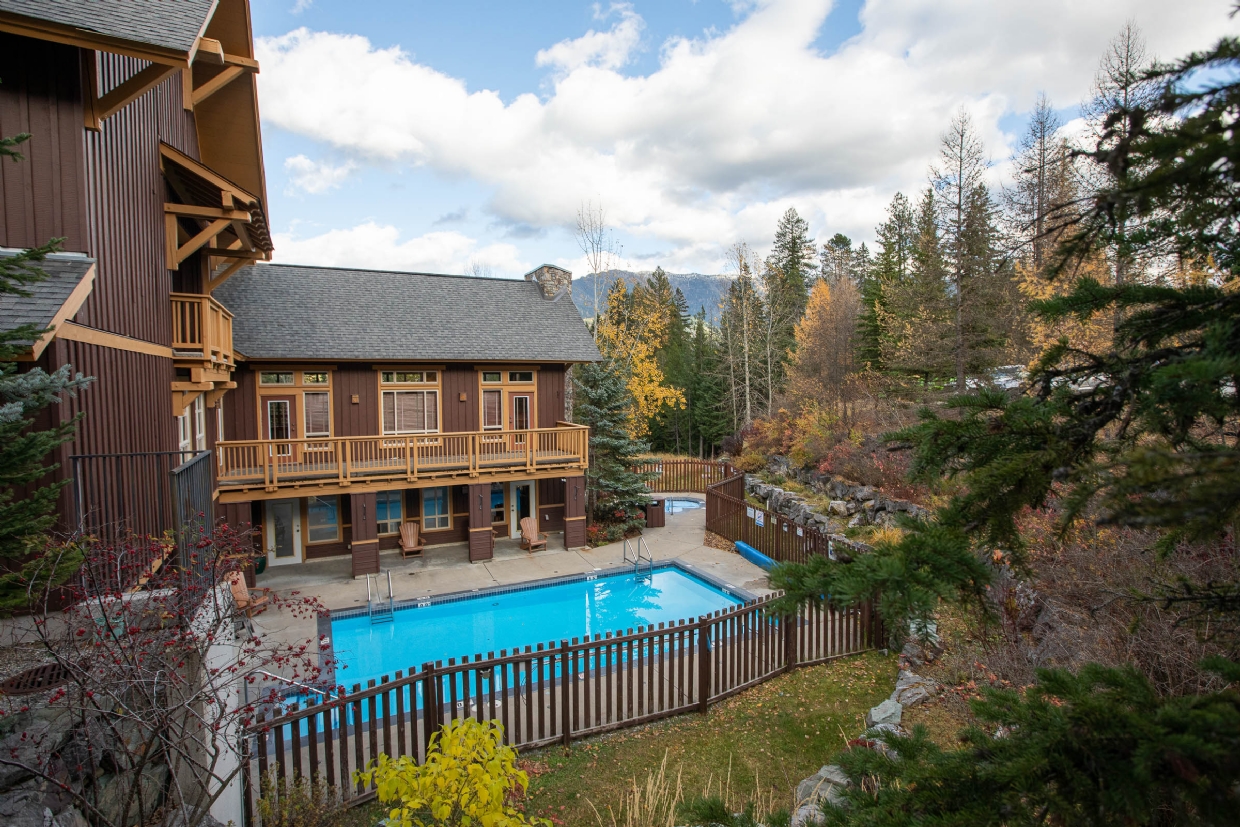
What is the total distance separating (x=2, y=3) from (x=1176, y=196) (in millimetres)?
8479

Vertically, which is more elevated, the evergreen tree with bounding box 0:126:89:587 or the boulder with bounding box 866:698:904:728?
the evergreen tree with bounding box 0:126:89:587

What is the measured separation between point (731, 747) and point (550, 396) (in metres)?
12.6

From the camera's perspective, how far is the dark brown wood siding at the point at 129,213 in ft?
21.0

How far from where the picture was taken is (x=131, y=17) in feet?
20.7

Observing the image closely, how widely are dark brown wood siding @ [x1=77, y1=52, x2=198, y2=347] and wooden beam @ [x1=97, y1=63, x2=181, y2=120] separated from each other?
12.2 inches

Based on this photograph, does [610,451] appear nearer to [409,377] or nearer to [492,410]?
[492,410]

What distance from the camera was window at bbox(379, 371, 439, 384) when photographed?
53.5ft

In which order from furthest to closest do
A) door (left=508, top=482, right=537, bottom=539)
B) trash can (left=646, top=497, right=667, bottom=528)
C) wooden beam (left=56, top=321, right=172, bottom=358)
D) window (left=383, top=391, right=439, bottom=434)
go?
1. trash can (left=646, top=497, right=667, bottom=528)
2. door (left=508, top=482, right=537, bottom=539)
3. window (left=383, top=391, right=439, bottom=434)
4. wooden beam (left=56, top=321, right=172, bottom=358)

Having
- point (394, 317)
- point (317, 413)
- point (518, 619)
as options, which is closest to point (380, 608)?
point (518, 619)

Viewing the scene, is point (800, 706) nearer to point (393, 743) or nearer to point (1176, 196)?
point (393, 743)

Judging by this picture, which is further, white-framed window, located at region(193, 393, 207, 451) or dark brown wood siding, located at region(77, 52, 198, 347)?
white-framed window, located at region(193, 393, 207, 451)

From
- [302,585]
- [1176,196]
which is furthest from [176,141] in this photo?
[1176,196]

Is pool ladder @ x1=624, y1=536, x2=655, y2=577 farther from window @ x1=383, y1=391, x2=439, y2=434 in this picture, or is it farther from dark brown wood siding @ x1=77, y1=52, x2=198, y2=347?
dark brown wood siding @ x1=77, y1=52, x2=198, y2=347

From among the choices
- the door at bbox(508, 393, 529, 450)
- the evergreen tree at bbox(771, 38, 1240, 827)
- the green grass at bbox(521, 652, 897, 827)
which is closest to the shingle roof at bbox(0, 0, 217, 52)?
the evergreen tree at bbox(771, 38, 1240, 827)
